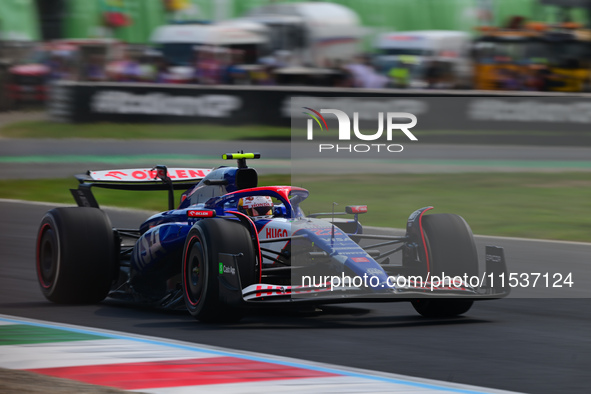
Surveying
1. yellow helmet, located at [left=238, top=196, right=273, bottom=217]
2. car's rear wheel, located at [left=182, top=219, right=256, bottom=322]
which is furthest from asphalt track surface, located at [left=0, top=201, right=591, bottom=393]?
yellow helmet, located at [left=238, top=196, right=273, bottom=217]

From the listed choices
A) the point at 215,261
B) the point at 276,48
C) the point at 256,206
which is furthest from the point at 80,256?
the point at 276,48

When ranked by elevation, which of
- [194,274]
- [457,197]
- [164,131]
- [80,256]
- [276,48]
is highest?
[194,274]

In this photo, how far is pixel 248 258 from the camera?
7148mm

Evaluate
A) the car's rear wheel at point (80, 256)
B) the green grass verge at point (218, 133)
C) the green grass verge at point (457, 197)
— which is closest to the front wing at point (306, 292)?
the car's rear wheel at point (80, 256)

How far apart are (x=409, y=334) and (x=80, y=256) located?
2870 mm

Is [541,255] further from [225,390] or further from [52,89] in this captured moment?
[52,89]

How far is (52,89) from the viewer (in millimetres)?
25203

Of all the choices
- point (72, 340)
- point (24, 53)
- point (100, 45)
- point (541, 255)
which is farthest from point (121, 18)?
point (72, 340)

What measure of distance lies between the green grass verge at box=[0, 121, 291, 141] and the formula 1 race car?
13.7 meters

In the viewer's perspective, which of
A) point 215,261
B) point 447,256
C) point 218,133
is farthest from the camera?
point 218,133

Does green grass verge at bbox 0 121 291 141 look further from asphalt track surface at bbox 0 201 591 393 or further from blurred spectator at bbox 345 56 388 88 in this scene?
asphalt track surface at bbox 0 201 591 393

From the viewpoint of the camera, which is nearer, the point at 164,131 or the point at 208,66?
the point at 164,131

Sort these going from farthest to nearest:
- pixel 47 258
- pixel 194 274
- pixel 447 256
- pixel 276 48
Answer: pixel 276 48 → pixel 47 258 → pixel 447 256 → pixel 194 274

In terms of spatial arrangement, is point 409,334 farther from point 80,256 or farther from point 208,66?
point 208,66
